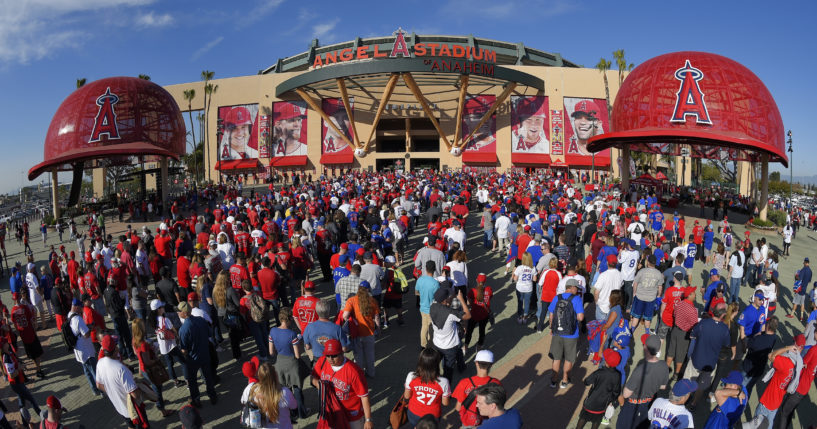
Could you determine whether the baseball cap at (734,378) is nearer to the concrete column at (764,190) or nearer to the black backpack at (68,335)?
the black backpack at (68,335)

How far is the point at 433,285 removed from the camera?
6.68 metres

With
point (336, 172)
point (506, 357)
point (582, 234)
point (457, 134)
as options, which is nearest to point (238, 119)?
point (336, 172)

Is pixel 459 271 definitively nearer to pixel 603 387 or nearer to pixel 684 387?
pixel 603 387

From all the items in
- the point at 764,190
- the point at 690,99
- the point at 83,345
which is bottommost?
the point at 83,345

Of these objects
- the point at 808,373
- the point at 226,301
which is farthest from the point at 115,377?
the point at 808,373

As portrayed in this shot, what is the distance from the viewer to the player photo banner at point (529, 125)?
1917 inches

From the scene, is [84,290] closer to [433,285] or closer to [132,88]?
[433,285]

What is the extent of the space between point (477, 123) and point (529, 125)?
19.5ft

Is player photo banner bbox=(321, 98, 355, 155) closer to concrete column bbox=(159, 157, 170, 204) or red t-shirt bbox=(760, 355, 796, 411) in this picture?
concrete column bbox=(159, 157, 170, 204)

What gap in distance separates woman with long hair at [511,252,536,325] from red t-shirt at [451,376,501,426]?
4.37m

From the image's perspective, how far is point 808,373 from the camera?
503 cm

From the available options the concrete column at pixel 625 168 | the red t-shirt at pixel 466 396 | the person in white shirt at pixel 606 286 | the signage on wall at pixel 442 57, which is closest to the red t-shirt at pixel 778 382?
the person in white shirt at pixel 606 286

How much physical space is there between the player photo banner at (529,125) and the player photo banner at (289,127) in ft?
81.5

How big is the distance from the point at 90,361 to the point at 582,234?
12.0m
